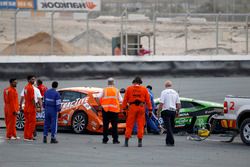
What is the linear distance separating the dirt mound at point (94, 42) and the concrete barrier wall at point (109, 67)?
1.64 ft

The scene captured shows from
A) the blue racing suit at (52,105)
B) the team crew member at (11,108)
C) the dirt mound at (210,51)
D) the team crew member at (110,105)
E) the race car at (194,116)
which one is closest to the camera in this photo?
the team crew member at (110,105)

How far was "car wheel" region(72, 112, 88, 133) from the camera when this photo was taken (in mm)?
21641

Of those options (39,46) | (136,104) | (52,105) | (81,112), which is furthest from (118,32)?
(136,104)

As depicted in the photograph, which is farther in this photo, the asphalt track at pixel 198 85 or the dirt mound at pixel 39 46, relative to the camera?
the dirt mound at pixel 39 46

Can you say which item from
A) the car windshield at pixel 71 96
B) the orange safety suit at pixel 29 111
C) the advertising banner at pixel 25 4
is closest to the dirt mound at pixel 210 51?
the advertising banner at pixel 25 4

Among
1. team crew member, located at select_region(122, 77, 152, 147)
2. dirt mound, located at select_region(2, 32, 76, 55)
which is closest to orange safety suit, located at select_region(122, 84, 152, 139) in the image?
team crew member, located at select_region(122, 77, 152, 147)

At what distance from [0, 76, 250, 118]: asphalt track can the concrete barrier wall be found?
18 cm

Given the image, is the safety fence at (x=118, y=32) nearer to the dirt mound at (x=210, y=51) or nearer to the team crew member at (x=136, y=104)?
the dirt mound at (x=210, y=51)

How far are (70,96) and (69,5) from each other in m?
8.03

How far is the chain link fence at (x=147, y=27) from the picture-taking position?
95.8 feet

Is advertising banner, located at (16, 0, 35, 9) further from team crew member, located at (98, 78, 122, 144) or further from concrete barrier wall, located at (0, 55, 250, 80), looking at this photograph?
team crew member, located at (98, 78, 122, 144)

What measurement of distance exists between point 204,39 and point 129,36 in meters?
2.87

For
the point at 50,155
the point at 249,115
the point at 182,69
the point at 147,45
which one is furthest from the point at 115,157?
the point at 147,45

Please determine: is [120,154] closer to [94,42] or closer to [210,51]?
[94,42]
